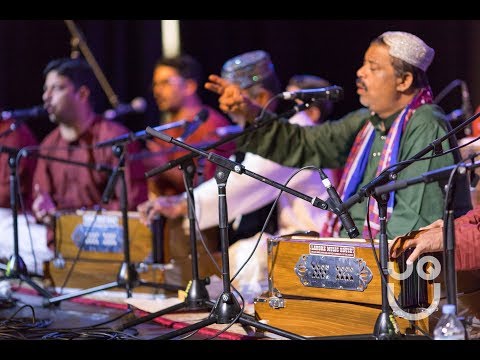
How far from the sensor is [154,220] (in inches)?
219

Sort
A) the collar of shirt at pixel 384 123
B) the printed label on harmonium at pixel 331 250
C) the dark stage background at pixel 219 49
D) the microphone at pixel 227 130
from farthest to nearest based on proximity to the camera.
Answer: the microphone at pixel 227 130, the dark stage background at pixel 219 49, the collar of shirt at pixel 384 123, the printed label on harmonium at pixel 331 250

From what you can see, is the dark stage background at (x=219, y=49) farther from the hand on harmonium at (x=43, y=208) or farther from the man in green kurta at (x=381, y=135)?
the man in green kurta at (x=381, y=135)

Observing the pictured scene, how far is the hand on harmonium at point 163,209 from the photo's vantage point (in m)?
5.55

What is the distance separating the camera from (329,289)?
13.3 feet

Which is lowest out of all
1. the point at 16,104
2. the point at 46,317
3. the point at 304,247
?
the point at 46,317

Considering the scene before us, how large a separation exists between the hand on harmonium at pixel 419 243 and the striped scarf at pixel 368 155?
732mm

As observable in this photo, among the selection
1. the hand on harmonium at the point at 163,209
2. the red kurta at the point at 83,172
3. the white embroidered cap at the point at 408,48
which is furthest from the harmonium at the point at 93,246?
the white embroidered cap at the point at 408,48

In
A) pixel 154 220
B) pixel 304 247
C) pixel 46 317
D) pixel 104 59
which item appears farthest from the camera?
pixel 104 59

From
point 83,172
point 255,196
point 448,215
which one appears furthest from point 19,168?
point 448,215

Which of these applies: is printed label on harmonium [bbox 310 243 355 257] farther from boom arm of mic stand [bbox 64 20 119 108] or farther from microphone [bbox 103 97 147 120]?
boom arm of mic stand [bbox 64 20 119 108]
